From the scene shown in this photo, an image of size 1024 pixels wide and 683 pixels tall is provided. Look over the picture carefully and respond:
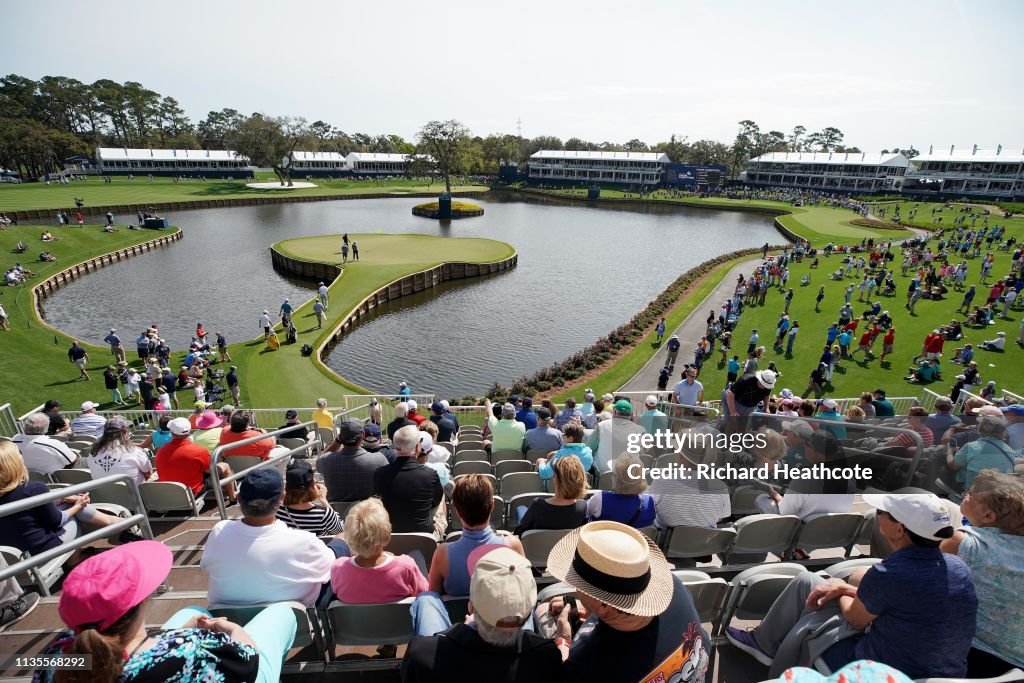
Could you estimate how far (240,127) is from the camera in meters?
101

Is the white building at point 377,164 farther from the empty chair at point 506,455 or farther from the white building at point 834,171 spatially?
the empty chair at point 506,455

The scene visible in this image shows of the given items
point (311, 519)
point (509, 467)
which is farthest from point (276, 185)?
point (311, 519)

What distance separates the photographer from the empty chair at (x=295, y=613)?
3.70m

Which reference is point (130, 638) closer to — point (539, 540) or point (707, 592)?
point (539, 540)

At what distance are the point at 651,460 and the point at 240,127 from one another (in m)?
119

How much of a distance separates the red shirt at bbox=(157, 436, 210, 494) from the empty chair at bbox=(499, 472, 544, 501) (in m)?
4.41

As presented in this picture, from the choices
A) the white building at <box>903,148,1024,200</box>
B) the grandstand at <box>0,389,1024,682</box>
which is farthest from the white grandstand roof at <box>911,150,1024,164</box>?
the grandstand at <box>0,389,1024,682</box>

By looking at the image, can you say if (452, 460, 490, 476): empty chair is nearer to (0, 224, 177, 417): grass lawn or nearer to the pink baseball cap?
the pink baseball cap

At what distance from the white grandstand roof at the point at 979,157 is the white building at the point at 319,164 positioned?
449 ft

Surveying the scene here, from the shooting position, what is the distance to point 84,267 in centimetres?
3984

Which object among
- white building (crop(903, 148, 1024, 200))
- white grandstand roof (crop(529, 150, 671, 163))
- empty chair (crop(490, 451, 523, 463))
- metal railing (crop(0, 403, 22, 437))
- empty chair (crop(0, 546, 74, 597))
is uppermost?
white grandstand roof (crop(529, 150, 671, 163))

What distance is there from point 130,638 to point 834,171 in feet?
459

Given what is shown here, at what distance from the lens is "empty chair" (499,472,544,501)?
280 inches

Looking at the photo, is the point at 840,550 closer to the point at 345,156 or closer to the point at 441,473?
the point at 441,473
